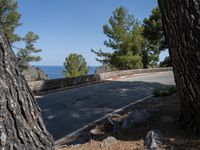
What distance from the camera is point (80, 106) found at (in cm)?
1427

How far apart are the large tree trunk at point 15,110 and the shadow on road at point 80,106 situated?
6.72m

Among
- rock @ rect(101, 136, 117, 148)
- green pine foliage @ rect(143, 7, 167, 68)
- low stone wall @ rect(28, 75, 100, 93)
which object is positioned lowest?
rock @ rect(101, 136, 117, 148)

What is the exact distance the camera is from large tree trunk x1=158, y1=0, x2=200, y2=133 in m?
5.76

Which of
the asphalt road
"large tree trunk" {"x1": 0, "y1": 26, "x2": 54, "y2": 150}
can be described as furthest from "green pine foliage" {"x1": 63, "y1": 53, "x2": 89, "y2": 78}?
"large tree trunk" {"x1": 0, "y1": 26, "x2": 54, "y2": 150}

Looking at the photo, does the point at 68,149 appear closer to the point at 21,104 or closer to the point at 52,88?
the point at 21,104

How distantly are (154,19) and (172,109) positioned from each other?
145ft

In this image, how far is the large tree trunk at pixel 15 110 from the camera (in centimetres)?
314

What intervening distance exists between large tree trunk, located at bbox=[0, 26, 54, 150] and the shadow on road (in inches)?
264

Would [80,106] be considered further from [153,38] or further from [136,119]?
[153,38]

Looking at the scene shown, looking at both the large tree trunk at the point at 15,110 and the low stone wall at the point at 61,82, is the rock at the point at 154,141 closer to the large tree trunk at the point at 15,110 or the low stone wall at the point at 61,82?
the large tree trunk at the point at 15,110

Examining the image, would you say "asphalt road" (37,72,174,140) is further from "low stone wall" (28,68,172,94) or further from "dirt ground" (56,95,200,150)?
"low stone wall" (28,68,172,94)

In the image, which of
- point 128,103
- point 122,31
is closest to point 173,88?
point 128,103

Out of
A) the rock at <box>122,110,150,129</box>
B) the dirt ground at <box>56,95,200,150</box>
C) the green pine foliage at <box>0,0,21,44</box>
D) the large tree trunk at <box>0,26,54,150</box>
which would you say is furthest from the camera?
the green pine foliage at <box>0,0,21,44</box>

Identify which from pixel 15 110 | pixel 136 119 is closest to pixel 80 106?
pixel 136 119
